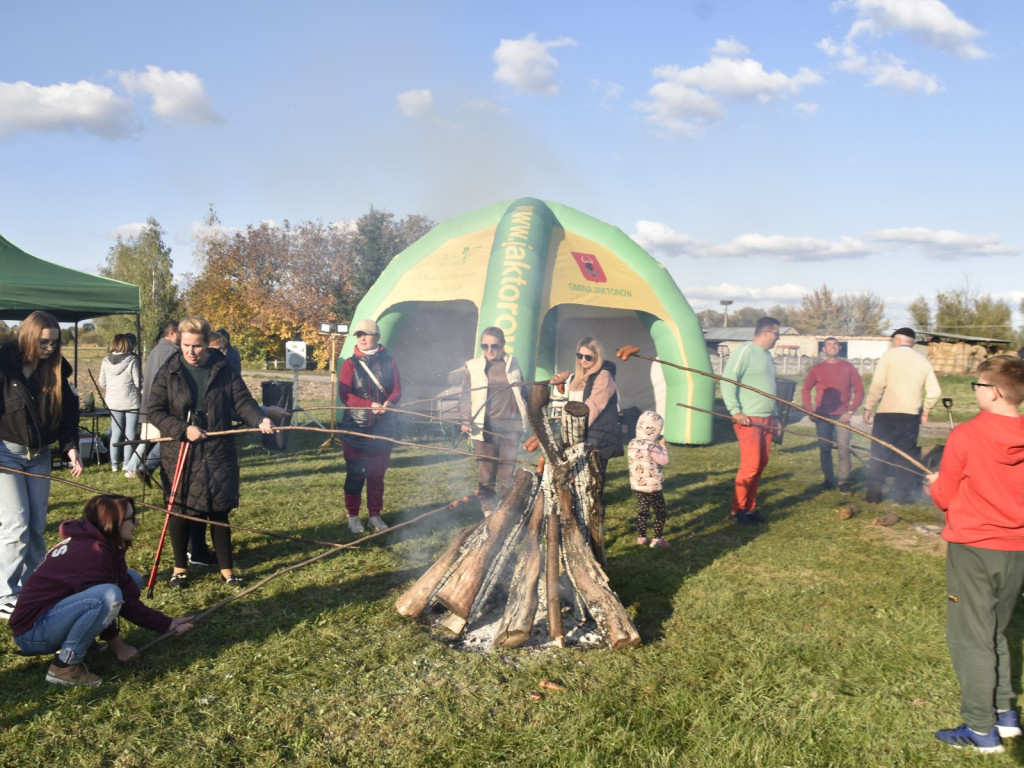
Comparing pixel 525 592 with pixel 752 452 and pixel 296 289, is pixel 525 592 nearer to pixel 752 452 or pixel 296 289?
pixel 752 452

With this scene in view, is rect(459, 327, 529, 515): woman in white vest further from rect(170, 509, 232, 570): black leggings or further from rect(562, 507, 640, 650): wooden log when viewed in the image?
rect(170, 509, 232, 570): black leggings

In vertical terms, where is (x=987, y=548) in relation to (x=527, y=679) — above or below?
above

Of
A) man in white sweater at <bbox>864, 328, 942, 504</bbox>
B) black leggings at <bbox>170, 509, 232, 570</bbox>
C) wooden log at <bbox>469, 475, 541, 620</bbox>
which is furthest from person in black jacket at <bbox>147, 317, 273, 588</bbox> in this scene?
man in white sweater at <bbox>864, 328, 942, 504</bbox>

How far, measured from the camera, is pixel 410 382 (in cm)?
1412

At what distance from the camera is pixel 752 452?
6344 millimetres

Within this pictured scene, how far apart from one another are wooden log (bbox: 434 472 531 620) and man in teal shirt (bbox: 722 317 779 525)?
2.80 m

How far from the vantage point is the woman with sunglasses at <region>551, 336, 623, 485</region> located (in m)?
5.33

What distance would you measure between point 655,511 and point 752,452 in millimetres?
1221

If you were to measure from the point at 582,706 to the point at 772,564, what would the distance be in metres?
2.80

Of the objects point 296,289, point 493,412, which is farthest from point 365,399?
point 296,289

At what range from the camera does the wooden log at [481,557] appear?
3833mm

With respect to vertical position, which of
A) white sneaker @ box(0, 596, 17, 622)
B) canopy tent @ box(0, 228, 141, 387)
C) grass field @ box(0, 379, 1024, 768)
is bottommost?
grass field @ box(0, 379, 1024, 768)

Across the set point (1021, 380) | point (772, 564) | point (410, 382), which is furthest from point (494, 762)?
point (410, 382)

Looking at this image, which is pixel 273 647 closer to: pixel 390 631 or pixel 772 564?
pixel 390 631
